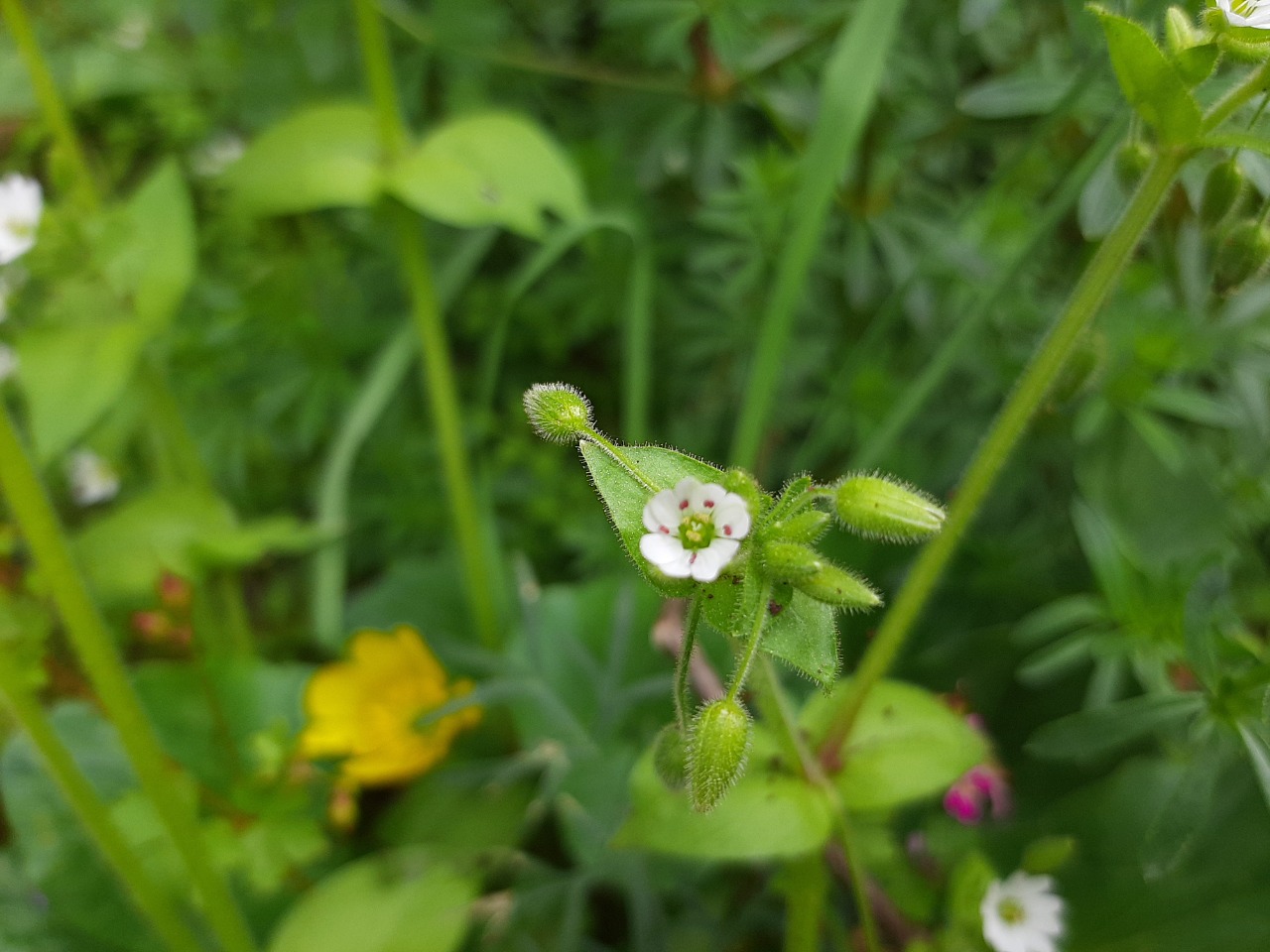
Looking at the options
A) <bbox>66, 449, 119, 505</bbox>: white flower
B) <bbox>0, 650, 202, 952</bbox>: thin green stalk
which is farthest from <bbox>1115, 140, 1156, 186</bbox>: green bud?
<bbox>66, 449, 119, 505</bbox>: white flower

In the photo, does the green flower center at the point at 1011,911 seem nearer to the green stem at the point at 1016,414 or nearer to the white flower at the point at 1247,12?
the green stem at the point at 1016,414

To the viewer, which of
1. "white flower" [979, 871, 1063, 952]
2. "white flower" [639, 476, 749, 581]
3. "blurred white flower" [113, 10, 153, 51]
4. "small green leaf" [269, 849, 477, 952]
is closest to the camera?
"white flower" [639, 476, 749, 581]

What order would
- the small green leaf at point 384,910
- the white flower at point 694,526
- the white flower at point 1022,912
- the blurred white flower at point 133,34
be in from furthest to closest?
the blurred white flower at point 133,34 → the small green leaf at point 384,910 → the white flower at point 1022,912 → the white flower at point 694,526

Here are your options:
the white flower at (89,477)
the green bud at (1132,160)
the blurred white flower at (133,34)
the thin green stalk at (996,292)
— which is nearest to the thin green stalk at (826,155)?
the thin green stalk at (996,292)

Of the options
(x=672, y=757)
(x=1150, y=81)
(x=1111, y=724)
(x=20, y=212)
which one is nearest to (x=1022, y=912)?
(x=1111, y=724)

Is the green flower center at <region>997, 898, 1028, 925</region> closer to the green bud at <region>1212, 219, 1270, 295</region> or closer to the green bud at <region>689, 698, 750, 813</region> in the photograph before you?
the green bud at <region>689, 698, 750, 813</region>

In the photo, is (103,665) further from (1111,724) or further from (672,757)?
(1111,724)
